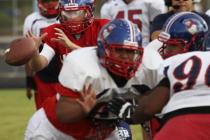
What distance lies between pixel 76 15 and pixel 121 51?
3.83 ft

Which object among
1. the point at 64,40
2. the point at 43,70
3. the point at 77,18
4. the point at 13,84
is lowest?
the point at 13,84

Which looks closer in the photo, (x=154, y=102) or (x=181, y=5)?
(x=154, y=102)

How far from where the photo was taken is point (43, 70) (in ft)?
20.7

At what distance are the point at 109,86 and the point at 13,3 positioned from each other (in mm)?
13864

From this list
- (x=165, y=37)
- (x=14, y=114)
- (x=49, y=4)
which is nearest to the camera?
(x=165, y=37)

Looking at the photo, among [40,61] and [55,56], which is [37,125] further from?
[55,56]

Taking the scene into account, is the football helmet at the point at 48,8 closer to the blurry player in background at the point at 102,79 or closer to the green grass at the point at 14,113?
the green grass at the point at 14,113

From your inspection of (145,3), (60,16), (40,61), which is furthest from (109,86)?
(145,3)

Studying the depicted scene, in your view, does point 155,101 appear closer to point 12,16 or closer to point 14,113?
point 14,113

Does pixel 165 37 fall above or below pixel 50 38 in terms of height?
above

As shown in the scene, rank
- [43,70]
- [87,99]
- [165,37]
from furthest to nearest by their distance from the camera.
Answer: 1. [43,70]
2. [165,37]
3. [87,99]

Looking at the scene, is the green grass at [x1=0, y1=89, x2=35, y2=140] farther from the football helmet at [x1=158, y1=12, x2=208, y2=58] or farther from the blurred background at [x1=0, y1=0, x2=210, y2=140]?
the football helmet at [x1=158, y1=12, x2=208, y2=58]

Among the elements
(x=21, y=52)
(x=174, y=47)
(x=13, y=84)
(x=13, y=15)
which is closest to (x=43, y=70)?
(x=21, y=52)

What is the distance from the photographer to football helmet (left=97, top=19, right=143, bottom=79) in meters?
4.17
